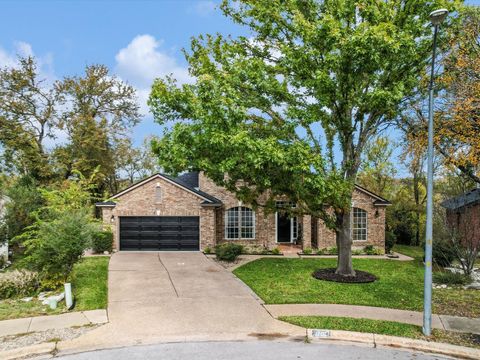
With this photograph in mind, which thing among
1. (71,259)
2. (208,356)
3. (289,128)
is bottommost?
(208,356)

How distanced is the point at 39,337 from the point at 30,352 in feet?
2.55

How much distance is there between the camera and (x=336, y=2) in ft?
43.6

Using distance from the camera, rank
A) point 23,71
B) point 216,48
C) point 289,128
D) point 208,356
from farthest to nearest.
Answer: point 23,71, point 216,48, point 289,128, point 208,356

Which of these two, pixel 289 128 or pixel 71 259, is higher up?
pixel 289 128

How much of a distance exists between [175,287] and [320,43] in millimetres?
9937

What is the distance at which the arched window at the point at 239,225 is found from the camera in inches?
924

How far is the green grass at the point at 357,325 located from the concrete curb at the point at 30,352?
5.53 metres

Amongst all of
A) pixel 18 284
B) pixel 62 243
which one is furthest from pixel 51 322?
pixel 18 284

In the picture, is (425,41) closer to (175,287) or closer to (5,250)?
(175,287)

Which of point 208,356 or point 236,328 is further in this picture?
point 236,328

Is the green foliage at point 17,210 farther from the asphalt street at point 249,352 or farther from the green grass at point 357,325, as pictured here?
the green grass at point 357,325

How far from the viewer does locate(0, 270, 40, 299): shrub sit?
12633 millimetres

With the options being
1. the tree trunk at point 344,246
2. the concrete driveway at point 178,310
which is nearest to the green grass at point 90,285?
the concrete driveway at point 178,310

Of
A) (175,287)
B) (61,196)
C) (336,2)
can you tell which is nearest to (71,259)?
(61,196)
